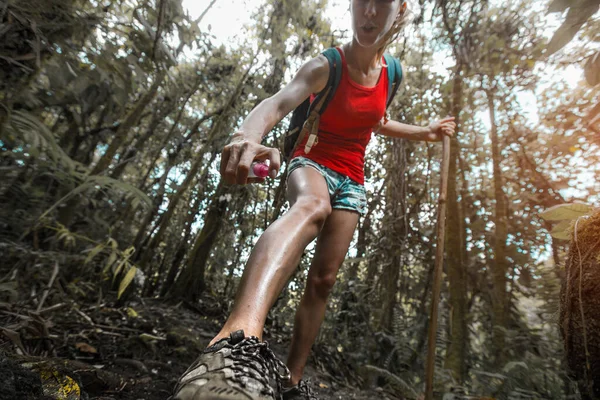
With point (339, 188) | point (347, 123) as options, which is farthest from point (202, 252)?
point (347, 123)

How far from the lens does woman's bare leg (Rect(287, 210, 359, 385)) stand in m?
1.91

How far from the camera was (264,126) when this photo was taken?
1290 millimetres

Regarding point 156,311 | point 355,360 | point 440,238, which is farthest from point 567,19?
point 355,360

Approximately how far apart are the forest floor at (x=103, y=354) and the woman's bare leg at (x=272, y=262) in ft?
2.29

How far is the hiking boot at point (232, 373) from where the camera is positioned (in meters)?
0.76

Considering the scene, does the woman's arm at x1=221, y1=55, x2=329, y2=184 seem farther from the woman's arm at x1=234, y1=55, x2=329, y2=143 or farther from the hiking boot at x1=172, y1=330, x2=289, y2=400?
the hiking boot at x1=172, y1=330, x2=289, y2=400

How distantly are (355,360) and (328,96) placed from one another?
12.8 ft

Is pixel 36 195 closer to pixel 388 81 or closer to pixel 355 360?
pixel 388 81

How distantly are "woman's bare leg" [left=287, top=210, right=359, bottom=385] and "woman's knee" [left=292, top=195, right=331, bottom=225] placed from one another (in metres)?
0.51

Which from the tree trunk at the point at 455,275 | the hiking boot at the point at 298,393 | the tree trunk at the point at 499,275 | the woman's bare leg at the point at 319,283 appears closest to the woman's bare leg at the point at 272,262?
the woman's bare leg at the point at 319,283

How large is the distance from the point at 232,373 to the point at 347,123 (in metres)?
1.67

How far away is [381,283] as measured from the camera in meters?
5.47

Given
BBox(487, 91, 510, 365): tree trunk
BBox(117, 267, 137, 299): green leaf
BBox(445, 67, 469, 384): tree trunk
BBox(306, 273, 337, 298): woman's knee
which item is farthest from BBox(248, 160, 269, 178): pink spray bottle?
BBox(487, 91, 510, 365): tree trunk

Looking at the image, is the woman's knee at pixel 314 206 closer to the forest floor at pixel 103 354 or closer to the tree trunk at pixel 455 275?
the forest floor at pixel 103 354
